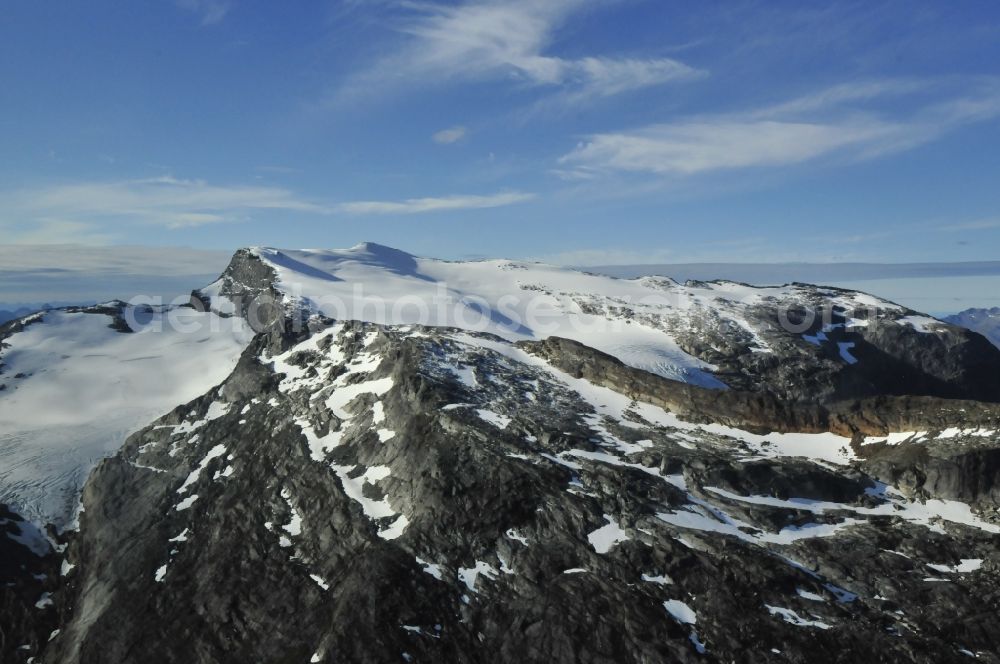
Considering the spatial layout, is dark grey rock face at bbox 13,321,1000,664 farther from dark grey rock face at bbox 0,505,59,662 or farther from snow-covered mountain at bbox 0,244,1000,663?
dark grey rock face at bbox 0,505,59,662

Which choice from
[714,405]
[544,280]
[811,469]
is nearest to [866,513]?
[811,469]

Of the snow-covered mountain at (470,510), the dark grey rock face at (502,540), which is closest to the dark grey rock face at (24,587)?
the snow-covered mountain at (470,510)

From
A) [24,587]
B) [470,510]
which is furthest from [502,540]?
[24,587]

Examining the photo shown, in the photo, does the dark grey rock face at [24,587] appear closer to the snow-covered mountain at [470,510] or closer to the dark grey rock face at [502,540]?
the snow-covered mountain at [470,510]

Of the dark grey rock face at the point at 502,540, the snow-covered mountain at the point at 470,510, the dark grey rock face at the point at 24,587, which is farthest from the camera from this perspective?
the dark grey rock face at the point at 24,587

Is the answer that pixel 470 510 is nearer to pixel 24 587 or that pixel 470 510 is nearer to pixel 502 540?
pixel 502 540

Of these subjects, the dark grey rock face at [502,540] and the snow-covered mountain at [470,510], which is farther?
the snow-covered mountain at [470,510]

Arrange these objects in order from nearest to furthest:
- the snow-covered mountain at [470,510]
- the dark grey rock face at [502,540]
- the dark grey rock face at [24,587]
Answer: the dark grey rock face at [502,540] < the snow-covered mountain at [470,510] < the dark grey rock face at [24,587]

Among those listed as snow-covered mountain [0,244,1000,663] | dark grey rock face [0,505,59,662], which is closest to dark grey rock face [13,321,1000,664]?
snow-covered mountain [0,244,1000,663]

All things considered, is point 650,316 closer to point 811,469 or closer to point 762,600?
point 811,469
